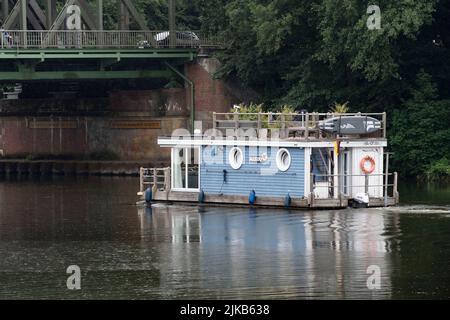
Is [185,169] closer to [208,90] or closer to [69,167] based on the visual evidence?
[208,90]

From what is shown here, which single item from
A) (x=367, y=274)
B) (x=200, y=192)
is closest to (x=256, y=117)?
(x=200, y=192)

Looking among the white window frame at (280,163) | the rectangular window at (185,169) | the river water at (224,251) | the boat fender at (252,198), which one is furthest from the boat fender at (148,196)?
the white window frame at (280,163)

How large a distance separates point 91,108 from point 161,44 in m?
6.94

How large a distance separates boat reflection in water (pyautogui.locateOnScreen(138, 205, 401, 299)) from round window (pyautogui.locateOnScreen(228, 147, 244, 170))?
1.90m

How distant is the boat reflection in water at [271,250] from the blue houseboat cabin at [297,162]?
3.52 feet

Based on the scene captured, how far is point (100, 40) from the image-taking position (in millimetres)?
92062

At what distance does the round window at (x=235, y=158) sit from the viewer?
2635 inches

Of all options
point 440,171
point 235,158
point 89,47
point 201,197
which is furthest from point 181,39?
point 235,158

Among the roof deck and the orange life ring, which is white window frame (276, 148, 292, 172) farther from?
the orange life ring

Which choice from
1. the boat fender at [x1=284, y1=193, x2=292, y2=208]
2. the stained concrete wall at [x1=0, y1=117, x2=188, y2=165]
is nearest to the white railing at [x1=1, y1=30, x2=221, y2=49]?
the stained concrete wall at [x1=0, y1=117, x2=188, y2=165]

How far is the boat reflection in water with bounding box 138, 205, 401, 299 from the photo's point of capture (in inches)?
1893

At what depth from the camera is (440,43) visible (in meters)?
90.5

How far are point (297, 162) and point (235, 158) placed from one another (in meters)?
3.37

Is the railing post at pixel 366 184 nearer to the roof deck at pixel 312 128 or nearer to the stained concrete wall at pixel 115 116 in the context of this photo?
the roof deck at pixel 312 128
